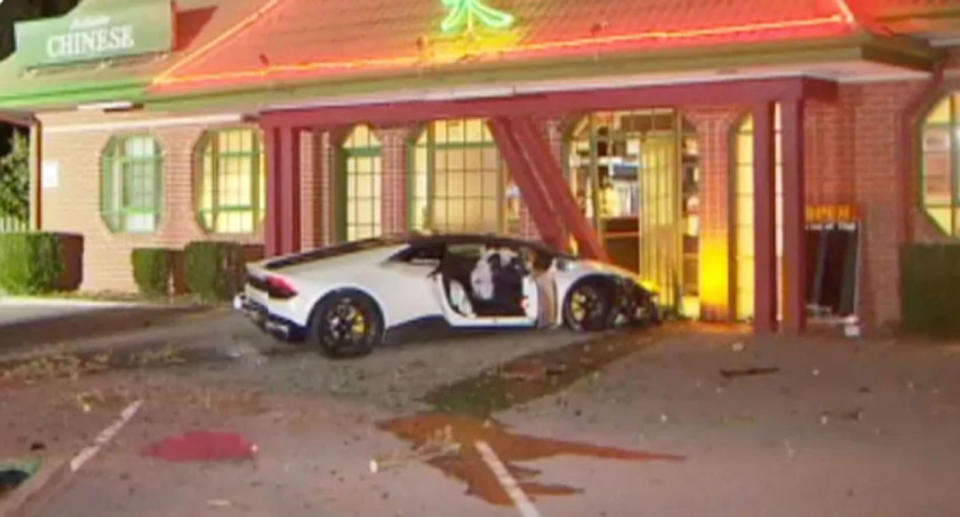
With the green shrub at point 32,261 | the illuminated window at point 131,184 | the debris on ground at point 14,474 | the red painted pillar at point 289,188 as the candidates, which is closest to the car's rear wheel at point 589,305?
the red painted pillar at point 289,188

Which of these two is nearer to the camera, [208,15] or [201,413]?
[201,413]

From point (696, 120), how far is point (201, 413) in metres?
9.98

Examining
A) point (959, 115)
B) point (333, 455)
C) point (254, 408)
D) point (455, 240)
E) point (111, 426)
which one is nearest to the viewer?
point (333, 455)

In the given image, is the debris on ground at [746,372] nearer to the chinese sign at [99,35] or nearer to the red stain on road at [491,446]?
the red stain on road at [491,446]

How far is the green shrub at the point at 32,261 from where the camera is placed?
95.6ft

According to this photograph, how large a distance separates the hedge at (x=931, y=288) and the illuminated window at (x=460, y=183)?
6.83 metres

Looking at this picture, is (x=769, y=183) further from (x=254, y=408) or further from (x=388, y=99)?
(x=254, y=408)

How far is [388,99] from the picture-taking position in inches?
880

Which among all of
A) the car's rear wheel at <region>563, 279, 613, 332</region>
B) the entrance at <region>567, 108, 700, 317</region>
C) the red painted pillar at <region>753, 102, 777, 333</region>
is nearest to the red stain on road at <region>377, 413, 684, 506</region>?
the car's rear wheel at <region>563, 279, 613, 332</region>

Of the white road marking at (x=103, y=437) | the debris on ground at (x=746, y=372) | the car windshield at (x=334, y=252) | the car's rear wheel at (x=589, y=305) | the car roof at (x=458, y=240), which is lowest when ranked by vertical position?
the white road marking at (x=103, y=437)

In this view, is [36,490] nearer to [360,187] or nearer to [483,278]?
[483,278]

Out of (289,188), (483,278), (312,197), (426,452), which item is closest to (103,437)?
(426,452)

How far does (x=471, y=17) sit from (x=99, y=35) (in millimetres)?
8865

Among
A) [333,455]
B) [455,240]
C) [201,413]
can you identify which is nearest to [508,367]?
[455,240]
